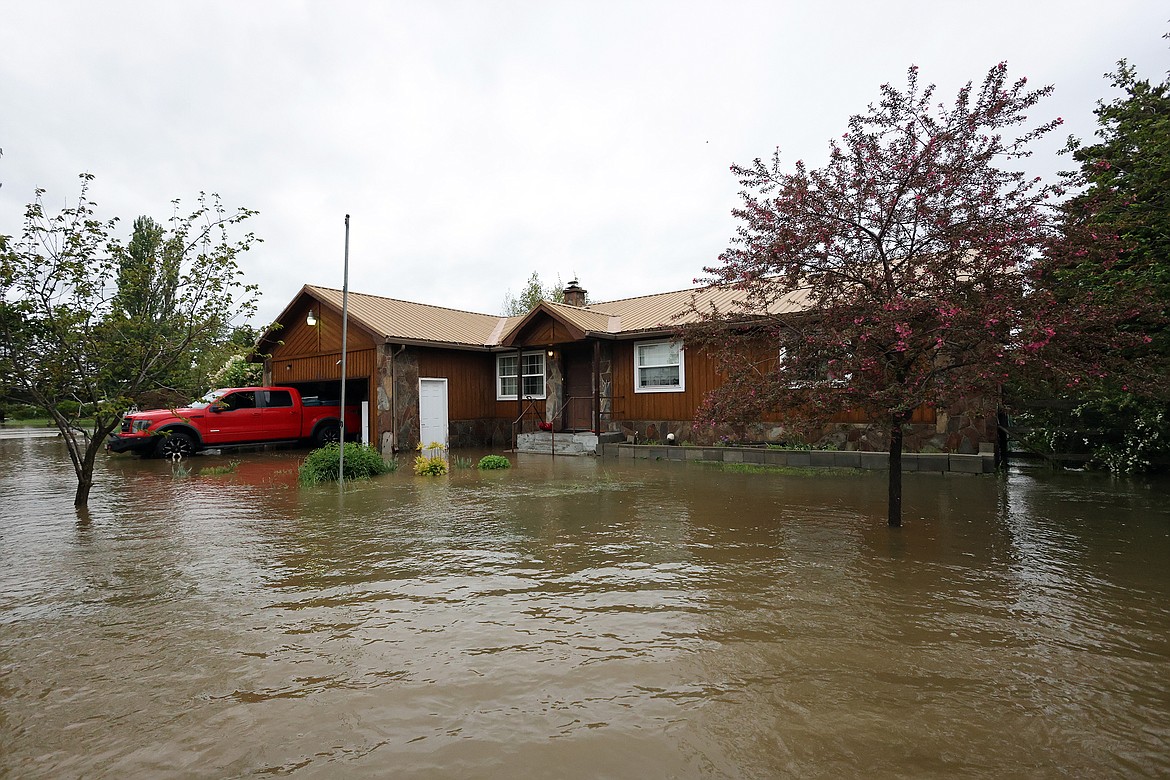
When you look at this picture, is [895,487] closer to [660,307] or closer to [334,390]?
[660,307]

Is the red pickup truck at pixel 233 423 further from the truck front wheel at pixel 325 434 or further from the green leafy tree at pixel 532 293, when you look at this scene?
Result: the green leafy tree at pixel 532 293

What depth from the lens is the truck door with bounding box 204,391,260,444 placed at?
647 inches

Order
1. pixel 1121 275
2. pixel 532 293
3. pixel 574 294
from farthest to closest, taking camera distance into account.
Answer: pixel 532 293 → pixel 574 294 → pixel 1121 275

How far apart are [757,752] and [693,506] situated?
6.13 meters

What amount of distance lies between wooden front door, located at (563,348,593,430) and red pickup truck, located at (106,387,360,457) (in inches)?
276

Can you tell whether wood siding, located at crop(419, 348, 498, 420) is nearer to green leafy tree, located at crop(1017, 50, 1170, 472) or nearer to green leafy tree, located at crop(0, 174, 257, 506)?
green leafy tree, located at crop(0, 174, 257, 506)

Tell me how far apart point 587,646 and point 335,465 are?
8764 mm

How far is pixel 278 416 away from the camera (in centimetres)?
1773

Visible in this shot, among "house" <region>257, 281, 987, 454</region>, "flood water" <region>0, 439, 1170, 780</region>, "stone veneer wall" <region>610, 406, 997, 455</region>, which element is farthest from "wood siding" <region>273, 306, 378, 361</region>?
"flood water" <region>0, 439, 1170, 780</region>

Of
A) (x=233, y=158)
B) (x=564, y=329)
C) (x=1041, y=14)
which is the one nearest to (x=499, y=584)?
(x=1041, y=14)

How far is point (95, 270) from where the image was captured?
8.09 metres

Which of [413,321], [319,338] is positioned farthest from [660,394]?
[319,338]

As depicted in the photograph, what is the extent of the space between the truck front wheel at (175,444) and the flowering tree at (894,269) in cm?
1435

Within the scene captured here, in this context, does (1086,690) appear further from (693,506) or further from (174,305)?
(174,305)
